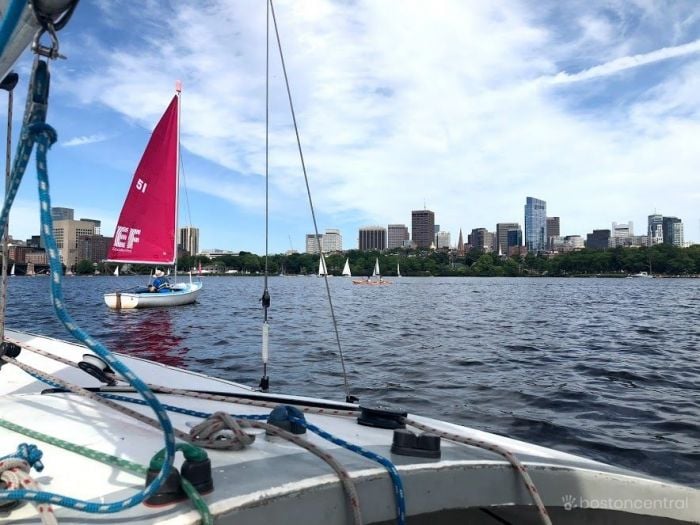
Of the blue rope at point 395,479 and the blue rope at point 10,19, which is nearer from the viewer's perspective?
the blue rope at point 10,19

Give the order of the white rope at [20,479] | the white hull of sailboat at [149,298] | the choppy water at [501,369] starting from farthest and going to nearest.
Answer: the white hull of sailboat at [149,298]
the choppy water at [501,369]
the white rope at [20,479]

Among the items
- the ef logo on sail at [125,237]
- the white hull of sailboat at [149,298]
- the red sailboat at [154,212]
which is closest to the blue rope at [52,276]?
the white hull of sailboat at [149,298]

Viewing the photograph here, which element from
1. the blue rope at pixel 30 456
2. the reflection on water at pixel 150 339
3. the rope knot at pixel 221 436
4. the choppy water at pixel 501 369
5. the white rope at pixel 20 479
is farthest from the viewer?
the reflection on water at pixel 150 339

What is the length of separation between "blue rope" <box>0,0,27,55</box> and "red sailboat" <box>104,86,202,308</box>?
25.4 meters

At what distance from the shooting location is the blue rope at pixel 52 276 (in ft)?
4.05

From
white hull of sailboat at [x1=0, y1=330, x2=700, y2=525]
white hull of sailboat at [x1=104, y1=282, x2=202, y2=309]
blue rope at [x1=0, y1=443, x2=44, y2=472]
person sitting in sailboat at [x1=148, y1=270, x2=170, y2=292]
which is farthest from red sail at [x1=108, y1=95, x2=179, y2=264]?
blue rope at [x1=0, y1=443, x2=44, y2=472]

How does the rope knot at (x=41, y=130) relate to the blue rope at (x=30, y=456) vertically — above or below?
above

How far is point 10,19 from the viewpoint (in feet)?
5.04

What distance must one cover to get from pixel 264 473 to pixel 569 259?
563 feet

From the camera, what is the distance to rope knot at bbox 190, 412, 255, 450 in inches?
75.0

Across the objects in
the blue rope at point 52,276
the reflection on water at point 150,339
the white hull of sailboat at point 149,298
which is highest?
the blue rope at point 52,276

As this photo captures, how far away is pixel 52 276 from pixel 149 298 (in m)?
26.2

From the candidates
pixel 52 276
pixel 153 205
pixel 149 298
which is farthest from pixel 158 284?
pixel 52 276

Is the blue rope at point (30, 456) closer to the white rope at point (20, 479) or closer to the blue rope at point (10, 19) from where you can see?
the white rope at point (20, 479)
